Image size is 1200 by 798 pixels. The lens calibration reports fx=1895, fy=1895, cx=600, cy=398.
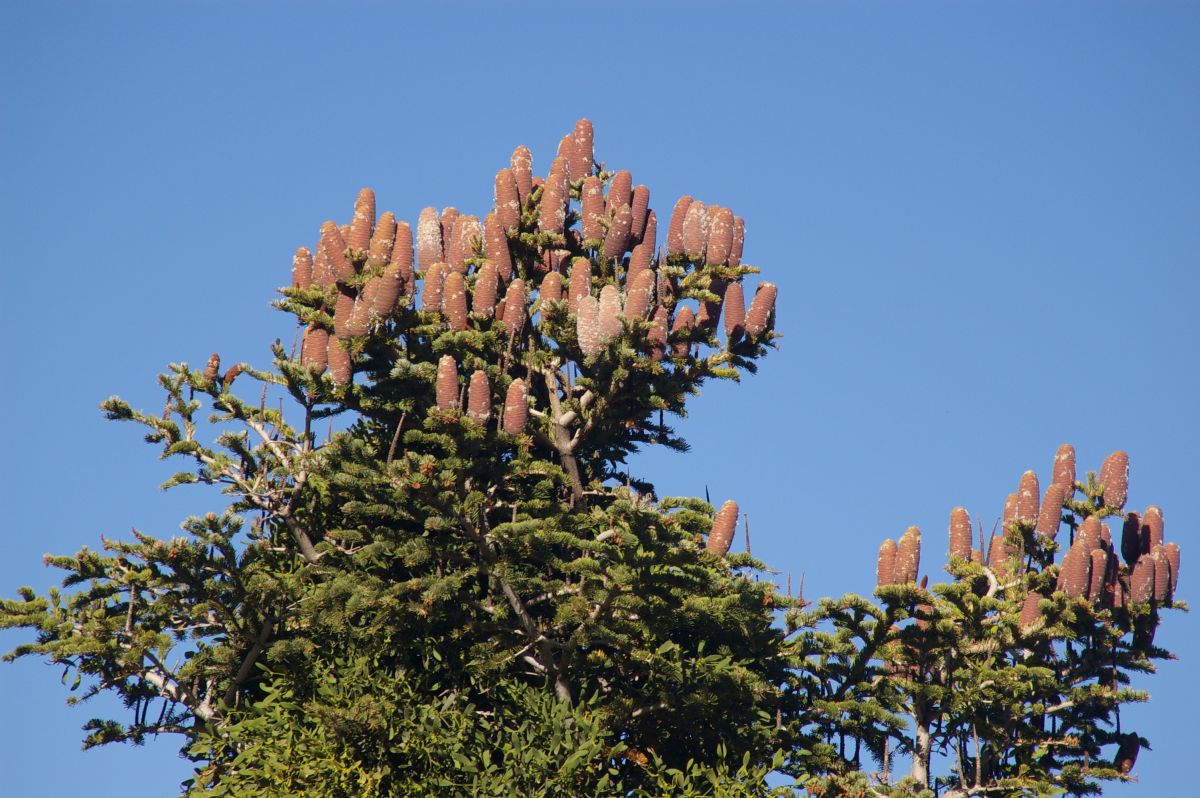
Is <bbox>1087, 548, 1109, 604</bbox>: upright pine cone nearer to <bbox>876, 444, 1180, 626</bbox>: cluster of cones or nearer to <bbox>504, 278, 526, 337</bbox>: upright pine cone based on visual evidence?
<bbox>876, 444, 1180, 626</bbox>: cluster of cones

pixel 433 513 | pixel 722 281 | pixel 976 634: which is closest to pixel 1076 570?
pixel 976 634

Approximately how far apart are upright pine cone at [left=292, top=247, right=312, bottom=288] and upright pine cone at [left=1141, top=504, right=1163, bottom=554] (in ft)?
44.4

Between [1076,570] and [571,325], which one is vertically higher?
[571,325]

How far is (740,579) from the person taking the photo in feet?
89.6

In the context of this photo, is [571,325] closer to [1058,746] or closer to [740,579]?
[740,579]

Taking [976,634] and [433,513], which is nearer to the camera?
[433,513]

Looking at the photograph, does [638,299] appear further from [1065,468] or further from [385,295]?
[1065,468]

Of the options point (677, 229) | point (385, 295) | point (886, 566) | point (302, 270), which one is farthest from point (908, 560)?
point (302, 270)

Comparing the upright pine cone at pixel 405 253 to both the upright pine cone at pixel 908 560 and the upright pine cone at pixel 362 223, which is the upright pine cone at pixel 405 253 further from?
the upright pine cone at pixel 908 560

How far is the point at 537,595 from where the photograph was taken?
28.0m

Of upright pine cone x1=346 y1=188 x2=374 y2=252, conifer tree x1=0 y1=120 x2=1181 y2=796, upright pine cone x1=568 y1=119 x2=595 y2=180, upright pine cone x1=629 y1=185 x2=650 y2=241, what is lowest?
conifer tree x1=0 y1=120 x2=1181 y2=796

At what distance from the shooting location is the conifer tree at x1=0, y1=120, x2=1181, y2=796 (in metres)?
26.8

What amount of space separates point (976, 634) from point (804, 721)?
300cm

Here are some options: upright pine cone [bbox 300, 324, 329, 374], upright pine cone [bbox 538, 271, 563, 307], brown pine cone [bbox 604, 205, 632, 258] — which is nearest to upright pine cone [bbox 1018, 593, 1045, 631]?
brown pine cone [bbox 604, 205, 632, 258]
